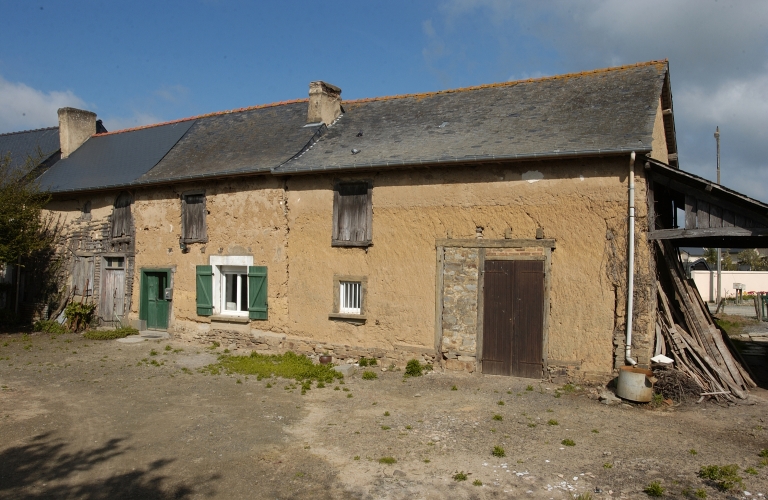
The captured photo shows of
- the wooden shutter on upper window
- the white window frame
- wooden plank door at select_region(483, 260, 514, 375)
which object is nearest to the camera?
wooden plank door at select_region(483, 260, 514, 375)

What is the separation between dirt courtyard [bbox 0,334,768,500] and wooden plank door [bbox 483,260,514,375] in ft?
1.47

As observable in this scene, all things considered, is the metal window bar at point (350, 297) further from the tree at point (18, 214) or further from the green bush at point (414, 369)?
the tree at point (18, 214)

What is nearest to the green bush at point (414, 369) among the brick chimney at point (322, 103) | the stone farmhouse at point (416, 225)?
the stone farmhouse at point (416, 225)

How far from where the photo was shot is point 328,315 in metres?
12.6

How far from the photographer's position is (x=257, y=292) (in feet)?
44.8

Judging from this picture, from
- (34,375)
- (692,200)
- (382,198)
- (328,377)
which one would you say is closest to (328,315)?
(328,377)

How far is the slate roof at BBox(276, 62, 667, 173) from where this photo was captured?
10.6 metres

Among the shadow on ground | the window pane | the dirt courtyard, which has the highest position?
the window pane

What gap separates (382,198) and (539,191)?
10.5ft

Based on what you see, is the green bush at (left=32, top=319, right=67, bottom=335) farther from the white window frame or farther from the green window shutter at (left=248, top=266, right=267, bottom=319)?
the green window shutter at (left=248, top=266, right=267, bottom=319)

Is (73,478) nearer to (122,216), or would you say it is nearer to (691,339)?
(691,339)

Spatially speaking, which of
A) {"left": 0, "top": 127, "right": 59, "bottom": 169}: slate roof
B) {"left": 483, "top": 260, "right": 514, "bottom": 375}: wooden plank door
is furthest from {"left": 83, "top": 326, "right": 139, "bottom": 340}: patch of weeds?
{"left": 483, "top": 260, "right": 514, "bottom": 375}: wooden plank door

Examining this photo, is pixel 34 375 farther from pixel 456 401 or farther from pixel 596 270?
pixel 596 270

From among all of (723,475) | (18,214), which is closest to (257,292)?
(18,214)
